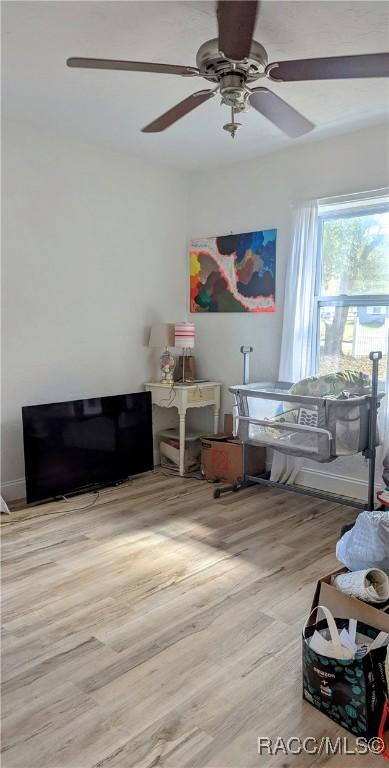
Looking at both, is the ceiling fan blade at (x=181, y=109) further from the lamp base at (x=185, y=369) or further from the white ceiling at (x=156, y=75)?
the lamp base at (x=185, y=369)

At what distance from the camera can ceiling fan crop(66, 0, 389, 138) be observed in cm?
173

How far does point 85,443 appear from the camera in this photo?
3.81 meters

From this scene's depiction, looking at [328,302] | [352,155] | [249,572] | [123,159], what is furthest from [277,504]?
[123,159]

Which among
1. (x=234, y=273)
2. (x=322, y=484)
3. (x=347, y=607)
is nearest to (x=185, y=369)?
(x=234, y=273)

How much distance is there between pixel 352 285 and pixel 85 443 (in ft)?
7.18

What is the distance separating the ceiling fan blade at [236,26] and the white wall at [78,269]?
2131 millimetres

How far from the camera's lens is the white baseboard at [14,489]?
3.69 meters

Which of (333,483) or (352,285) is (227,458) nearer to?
(333,483)

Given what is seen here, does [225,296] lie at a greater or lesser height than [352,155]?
lesser

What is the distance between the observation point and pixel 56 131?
367 cm

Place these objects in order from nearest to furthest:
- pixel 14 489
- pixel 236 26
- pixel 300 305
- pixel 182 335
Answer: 1. pixel 236 26
2. pixel 14 489
3. pixel 300 305
4. pixel 182 335

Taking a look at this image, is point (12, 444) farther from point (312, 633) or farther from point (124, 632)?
point (312, 633)

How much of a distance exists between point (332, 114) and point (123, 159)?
5.53ft

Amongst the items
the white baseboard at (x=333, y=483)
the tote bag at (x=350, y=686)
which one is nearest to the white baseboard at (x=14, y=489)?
the white baseboard at (x=333, y=483)
